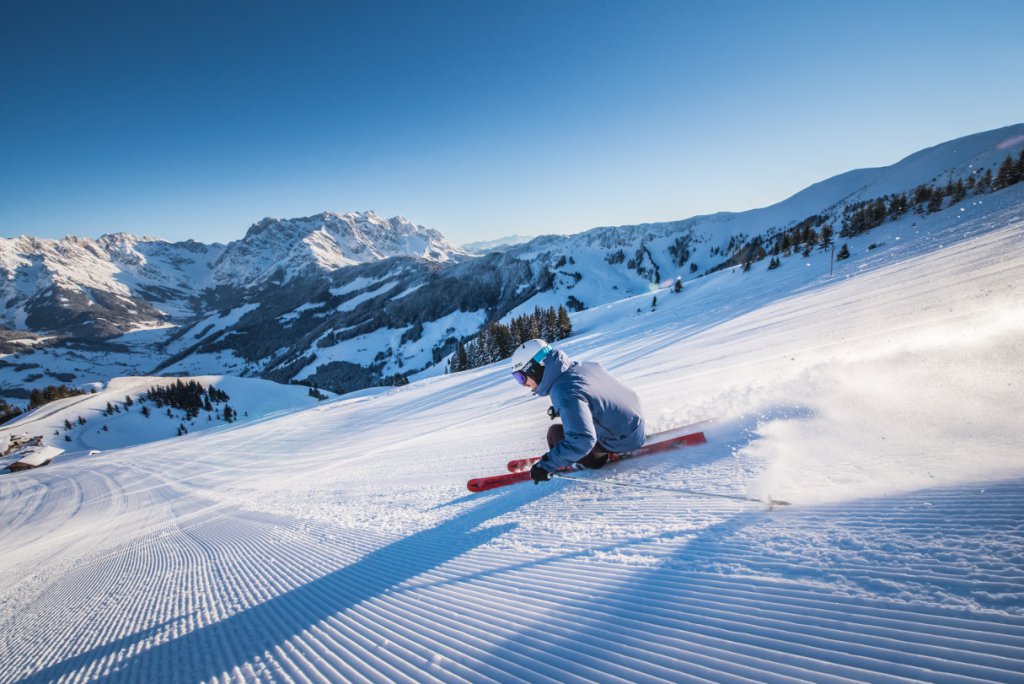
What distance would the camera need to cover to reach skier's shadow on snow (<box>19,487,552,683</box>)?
3.17 metres

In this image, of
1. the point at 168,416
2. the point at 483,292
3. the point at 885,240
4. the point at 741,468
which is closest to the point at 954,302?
the point at 741,468

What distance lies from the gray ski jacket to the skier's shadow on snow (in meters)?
1.17

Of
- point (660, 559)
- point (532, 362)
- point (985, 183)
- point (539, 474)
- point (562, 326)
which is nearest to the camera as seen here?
point (660, 559)

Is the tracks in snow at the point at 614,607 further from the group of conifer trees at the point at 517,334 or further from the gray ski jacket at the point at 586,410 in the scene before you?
the group of conifer trees at the point at 517,334

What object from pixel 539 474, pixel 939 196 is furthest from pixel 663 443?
pixel 939 196

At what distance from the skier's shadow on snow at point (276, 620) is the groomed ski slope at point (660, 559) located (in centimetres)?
3

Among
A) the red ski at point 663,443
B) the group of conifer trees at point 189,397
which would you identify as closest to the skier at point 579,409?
the red ski at point 663,443

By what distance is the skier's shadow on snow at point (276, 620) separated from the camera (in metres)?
3.17

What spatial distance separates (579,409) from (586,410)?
0.34 ft

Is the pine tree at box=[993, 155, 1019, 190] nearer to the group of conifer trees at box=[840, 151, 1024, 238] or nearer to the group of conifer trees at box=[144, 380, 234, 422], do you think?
the group of conifer trees at box=[840, 151, 1024, 238]

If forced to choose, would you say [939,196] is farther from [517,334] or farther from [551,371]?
[551,371]

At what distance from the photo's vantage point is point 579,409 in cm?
407

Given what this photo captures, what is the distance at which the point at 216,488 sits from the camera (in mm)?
12484

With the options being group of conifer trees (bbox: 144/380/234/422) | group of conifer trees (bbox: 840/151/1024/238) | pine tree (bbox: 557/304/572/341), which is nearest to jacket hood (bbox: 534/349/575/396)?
pine tree (bbox: 557/304/572/341)
